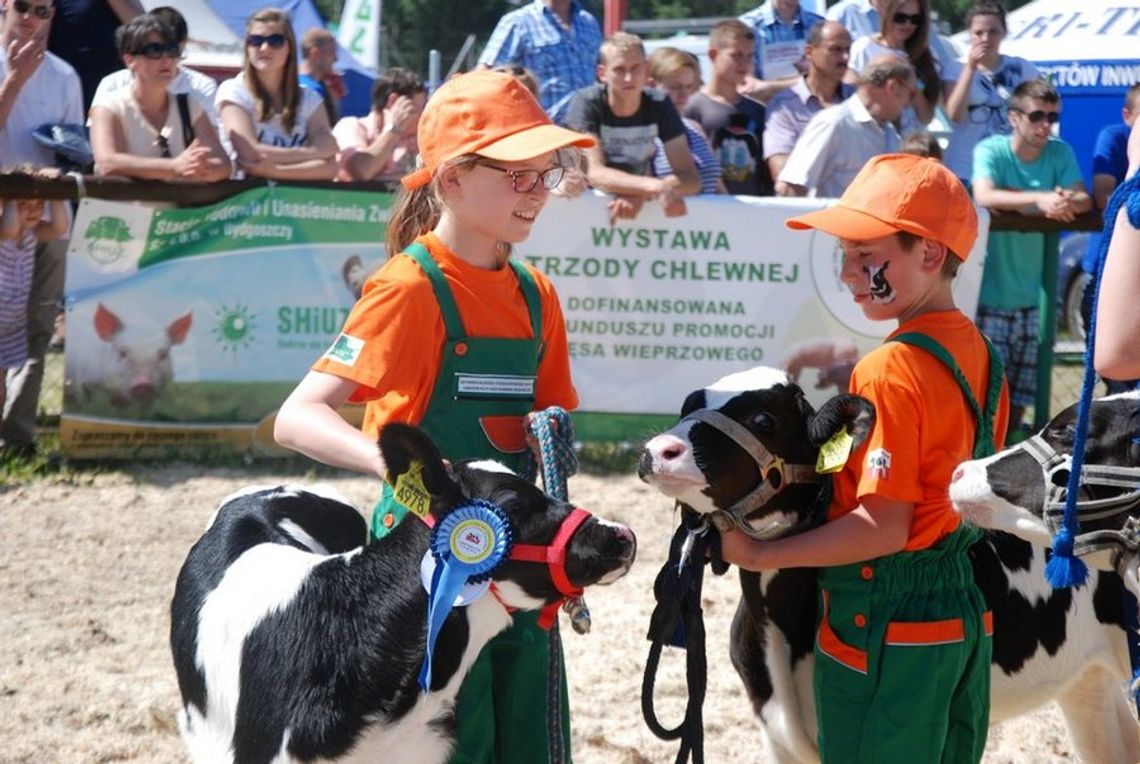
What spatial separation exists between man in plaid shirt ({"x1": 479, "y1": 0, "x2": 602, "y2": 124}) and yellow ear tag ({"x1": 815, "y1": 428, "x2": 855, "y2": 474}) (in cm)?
612

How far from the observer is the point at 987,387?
3201 millimetres

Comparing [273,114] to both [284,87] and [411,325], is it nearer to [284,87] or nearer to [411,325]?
[284,87]

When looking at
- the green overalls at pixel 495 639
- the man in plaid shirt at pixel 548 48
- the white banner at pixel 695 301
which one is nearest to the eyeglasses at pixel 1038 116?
the white banner at pixel 695 301

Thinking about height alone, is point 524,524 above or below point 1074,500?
below

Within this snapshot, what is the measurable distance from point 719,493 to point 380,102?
21.6 feet

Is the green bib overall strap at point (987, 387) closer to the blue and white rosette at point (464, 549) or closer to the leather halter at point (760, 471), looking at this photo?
the leather halter at point (760, 471)

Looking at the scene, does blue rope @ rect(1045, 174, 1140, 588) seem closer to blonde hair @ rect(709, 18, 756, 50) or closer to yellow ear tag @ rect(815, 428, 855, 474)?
yellow ear tag @ rect(815, 428, 855, 474)

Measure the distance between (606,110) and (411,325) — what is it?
5.26 meters

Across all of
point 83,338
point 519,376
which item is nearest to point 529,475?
point 519,376

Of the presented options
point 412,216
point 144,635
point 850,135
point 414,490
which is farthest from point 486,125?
point 850,135

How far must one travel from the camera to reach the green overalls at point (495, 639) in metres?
3.06

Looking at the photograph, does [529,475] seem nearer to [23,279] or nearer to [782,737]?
Answer: [782,737]

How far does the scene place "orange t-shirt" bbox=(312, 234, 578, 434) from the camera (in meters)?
3.00

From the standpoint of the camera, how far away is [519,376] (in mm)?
3166
